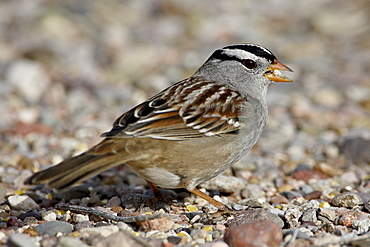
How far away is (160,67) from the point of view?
9.29 m

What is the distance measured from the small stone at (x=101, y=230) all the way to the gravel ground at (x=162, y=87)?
0.04 ft

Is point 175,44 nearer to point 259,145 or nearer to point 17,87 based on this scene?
point 17,87

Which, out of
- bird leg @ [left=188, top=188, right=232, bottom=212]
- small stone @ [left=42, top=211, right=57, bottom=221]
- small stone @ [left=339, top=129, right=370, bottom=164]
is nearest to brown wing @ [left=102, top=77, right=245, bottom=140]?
bird leg @ [left=188, top=188, right=232, bottom=212]

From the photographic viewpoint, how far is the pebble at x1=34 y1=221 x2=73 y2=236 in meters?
3.76

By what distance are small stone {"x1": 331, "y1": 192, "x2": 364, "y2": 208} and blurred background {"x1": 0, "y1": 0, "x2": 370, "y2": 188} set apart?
1.04m

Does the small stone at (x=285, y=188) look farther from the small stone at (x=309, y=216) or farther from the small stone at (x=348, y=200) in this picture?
the small stone at (x=309, y=216)

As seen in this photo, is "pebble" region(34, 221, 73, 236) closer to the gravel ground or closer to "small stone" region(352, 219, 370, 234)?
the gravel ground

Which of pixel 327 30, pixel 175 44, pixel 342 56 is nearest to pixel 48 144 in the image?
pixel 175 44

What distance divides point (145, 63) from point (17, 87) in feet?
7.85

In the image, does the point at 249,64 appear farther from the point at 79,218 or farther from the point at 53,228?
the point at 53,228

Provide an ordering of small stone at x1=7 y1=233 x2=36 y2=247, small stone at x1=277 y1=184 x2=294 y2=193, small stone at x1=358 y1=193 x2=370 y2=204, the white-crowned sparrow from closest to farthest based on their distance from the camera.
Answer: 1. small stone at x1=7 y1=233 x2=36 y2=247
2. the white-crowned sparrow
3. small stone at x1=358 y1=193 x2=370 y2=204
4. small stone at x1=277 y1=184 x2=294 y2=193

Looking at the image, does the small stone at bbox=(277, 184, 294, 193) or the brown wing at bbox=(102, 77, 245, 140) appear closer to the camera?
the brown wing at bbox=(102, 77, 245, 140)

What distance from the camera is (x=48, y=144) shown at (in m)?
6.30

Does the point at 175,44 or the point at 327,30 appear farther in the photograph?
the point at 327,30
